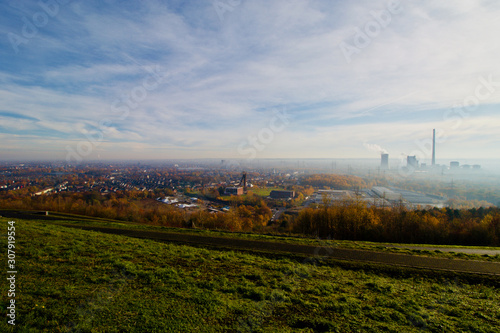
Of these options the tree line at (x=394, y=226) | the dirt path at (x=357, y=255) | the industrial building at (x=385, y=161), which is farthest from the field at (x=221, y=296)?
the industrial building at (x=385, y=161)

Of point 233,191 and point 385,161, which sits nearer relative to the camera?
point 233,191

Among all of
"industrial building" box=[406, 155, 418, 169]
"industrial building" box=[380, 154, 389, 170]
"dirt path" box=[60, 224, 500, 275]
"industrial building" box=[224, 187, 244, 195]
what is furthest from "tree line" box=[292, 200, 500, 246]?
"industrial building" box=[380, 154, 389, 170]

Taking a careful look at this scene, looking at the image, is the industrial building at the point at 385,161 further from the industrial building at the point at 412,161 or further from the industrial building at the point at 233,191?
the industrial building at the point at 233,191

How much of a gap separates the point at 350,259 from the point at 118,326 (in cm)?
1074

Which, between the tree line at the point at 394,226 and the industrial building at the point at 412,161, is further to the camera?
the industrial building at the point at 412,161

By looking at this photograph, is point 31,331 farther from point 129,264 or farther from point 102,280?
point 129,264

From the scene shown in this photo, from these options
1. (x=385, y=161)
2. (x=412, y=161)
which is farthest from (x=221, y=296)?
(x=385, y=161)

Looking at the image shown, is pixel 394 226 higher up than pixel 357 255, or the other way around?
pixel 357 255

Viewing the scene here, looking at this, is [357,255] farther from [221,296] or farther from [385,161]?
[385,161]

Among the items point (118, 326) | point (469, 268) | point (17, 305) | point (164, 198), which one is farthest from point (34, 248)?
point (164, 198)

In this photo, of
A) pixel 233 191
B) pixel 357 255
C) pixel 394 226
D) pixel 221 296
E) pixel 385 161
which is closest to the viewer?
pixel 221 296

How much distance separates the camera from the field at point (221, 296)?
517cm

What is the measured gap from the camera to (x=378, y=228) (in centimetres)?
2486

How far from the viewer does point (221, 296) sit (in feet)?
21.5
